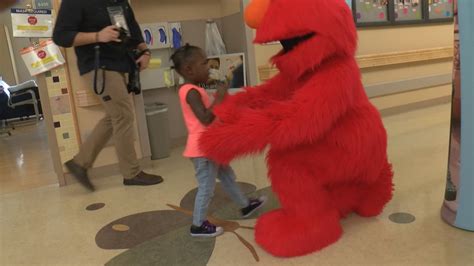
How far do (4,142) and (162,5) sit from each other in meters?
3.00

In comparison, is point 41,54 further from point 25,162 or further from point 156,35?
point 25,162

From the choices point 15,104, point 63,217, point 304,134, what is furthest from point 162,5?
point 15,104

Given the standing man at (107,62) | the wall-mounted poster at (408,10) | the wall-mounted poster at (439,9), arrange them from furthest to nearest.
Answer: the wall-mounted poster at (439,9) → the wall-mounted poster at (408,10) → the standing man at (107,62)

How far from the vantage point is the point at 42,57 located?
255 centimetres

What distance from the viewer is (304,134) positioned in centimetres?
140

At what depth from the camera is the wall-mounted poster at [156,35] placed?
3259 millimetres

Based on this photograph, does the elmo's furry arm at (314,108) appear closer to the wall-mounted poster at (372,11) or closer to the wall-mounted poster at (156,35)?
the wall-mounted poster at (156,35)

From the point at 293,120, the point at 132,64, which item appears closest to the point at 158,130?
the point at 132,64

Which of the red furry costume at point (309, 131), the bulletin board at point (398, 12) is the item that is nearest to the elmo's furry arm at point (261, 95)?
the red furry costume at point (309, 131)

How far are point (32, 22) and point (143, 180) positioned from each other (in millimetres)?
1231

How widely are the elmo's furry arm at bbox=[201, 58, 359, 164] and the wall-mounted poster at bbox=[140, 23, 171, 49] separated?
6.79 ft

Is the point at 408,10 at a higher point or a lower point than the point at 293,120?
higher

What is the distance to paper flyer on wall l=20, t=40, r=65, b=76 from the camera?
254cm

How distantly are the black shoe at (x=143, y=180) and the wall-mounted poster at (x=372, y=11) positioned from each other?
8.39 feet
